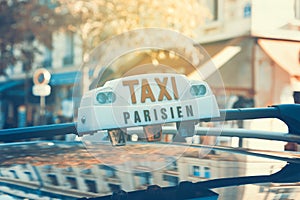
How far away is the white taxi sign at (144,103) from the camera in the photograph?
1159mm

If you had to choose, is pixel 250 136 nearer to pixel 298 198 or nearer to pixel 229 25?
pixel 298 198

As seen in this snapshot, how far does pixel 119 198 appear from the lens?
988 millimetres

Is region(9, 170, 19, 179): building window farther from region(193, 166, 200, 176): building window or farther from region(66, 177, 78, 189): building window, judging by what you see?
region(193, 166, 200, 176): building window

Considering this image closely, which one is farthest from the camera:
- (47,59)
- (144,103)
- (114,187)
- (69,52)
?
(47,59)

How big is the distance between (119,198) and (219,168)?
35cm

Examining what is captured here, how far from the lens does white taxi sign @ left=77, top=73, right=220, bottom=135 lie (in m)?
1.16

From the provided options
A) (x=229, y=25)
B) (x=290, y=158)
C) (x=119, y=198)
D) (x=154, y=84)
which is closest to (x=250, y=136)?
(x=290, y=158)

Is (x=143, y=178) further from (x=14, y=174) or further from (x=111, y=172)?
(x=14, y=174)

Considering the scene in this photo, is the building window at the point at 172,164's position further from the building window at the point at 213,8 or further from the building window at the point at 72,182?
the building window at the point at 213,8

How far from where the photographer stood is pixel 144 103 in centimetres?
116

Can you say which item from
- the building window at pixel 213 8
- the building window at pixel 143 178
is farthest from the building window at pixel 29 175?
the building window at pixel 213 8

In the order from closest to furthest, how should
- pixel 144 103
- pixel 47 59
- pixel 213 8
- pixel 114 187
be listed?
pixel 114 187
pixel 144 103
pixel 213 8
pixel 47 59

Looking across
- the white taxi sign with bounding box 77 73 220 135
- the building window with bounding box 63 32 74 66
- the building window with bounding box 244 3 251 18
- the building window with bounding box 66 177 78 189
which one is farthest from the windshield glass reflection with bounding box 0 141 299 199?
the building window with bounding box 63 32 74 66

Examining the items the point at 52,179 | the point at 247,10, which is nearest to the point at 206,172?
the point at 52,179
